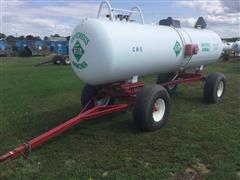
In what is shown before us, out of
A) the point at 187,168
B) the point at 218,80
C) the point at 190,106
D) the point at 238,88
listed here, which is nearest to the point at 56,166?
the point at 187,168

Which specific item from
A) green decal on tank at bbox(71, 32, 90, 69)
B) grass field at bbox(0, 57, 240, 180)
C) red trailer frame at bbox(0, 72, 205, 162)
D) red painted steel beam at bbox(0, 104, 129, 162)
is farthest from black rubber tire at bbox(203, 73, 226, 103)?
green decal on tank at bbox(71, 32, 90, 69)

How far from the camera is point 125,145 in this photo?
5855mm

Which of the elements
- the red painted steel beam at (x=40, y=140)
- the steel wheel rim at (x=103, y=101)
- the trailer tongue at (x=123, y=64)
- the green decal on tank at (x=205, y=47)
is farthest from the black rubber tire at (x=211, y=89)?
the red painted steel beam at (x=40, y=140)

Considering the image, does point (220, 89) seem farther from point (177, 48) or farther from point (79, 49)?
point (79, 49)

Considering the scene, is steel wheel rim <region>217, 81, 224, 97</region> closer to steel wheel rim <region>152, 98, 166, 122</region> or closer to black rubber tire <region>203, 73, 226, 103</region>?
black rubber tire <region>203, 73, 226, 103</region>

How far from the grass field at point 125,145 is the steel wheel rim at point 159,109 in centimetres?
24

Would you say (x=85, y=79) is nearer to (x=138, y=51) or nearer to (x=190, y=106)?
(x=138, y=51)

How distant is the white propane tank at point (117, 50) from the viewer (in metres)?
6.11

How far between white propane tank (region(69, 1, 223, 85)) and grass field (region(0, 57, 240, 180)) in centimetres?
101

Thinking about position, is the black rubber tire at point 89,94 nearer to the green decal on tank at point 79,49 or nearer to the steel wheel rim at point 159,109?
the green decal on tank at point 79,49

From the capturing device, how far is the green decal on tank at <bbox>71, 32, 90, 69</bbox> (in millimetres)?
A: 6312

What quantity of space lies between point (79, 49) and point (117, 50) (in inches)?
27.7

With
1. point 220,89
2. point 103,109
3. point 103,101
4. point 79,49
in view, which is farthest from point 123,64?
point 220,89

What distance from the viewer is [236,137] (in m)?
6.20
